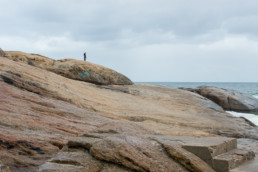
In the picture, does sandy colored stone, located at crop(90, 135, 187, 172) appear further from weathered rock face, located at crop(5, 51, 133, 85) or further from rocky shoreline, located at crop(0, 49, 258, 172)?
weathered rock face, located at crop(5, 51, 133, 85)

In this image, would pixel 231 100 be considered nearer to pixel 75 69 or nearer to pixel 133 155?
pixel 75 69

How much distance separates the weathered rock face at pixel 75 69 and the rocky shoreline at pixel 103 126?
0.05 meters

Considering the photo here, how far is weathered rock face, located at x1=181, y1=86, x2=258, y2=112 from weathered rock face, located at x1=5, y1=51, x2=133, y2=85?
1144 centimetres

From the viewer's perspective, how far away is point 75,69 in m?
16.9

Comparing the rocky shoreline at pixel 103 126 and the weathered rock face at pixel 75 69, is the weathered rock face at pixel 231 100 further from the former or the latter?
the weathered rock face at pixel 75 69

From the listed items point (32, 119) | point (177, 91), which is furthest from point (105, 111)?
point (177, 91)

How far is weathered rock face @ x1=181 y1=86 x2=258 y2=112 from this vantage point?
84.5 ft

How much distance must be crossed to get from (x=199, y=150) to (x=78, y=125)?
382cm

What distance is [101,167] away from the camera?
4.73 m

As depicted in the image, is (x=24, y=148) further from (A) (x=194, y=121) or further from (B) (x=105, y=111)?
(A) (x=194, y=121)

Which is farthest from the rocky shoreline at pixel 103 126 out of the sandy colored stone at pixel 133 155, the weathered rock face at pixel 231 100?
the weathered rock face at pixel 231 100

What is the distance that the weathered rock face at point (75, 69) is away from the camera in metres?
16.6

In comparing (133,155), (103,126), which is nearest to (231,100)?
(103,126)

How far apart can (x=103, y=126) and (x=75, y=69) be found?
35.1ft
